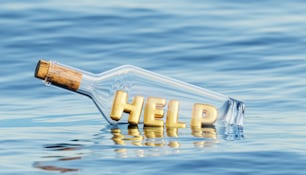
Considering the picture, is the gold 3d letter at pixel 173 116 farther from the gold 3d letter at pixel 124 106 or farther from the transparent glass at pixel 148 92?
the gold 3d letter at pixel 124 106

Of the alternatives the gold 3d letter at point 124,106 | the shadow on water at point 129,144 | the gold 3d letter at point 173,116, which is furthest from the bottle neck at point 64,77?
the gold 3d letter at point 173,116

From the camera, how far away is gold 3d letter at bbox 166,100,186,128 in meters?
6.70

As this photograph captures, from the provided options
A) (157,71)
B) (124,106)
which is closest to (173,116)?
(124,106)

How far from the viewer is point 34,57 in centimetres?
1034

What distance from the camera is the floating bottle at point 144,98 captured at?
6438mm

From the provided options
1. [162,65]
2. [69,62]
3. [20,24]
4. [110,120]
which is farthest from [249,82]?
[20,24]

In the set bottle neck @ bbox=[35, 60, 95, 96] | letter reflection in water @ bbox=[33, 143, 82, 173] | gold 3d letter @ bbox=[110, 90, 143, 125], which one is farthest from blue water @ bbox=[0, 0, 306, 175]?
bottle neck @ bbox=[35, 60, 95, 96]

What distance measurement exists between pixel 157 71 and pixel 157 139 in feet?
11.3

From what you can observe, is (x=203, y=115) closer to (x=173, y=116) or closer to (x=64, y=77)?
(x=173, y=116)

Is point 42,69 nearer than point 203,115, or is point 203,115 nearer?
point 42,69

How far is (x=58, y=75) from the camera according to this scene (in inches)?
249

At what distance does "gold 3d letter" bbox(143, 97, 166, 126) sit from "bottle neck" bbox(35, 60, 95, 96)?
0.43 m

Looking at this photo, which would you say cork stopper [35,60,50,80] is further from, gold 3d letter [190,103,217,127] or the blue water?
gold 3d letter [190,103,217,127]

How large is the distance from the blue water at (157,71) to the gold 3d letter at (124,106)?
125 millimetres
